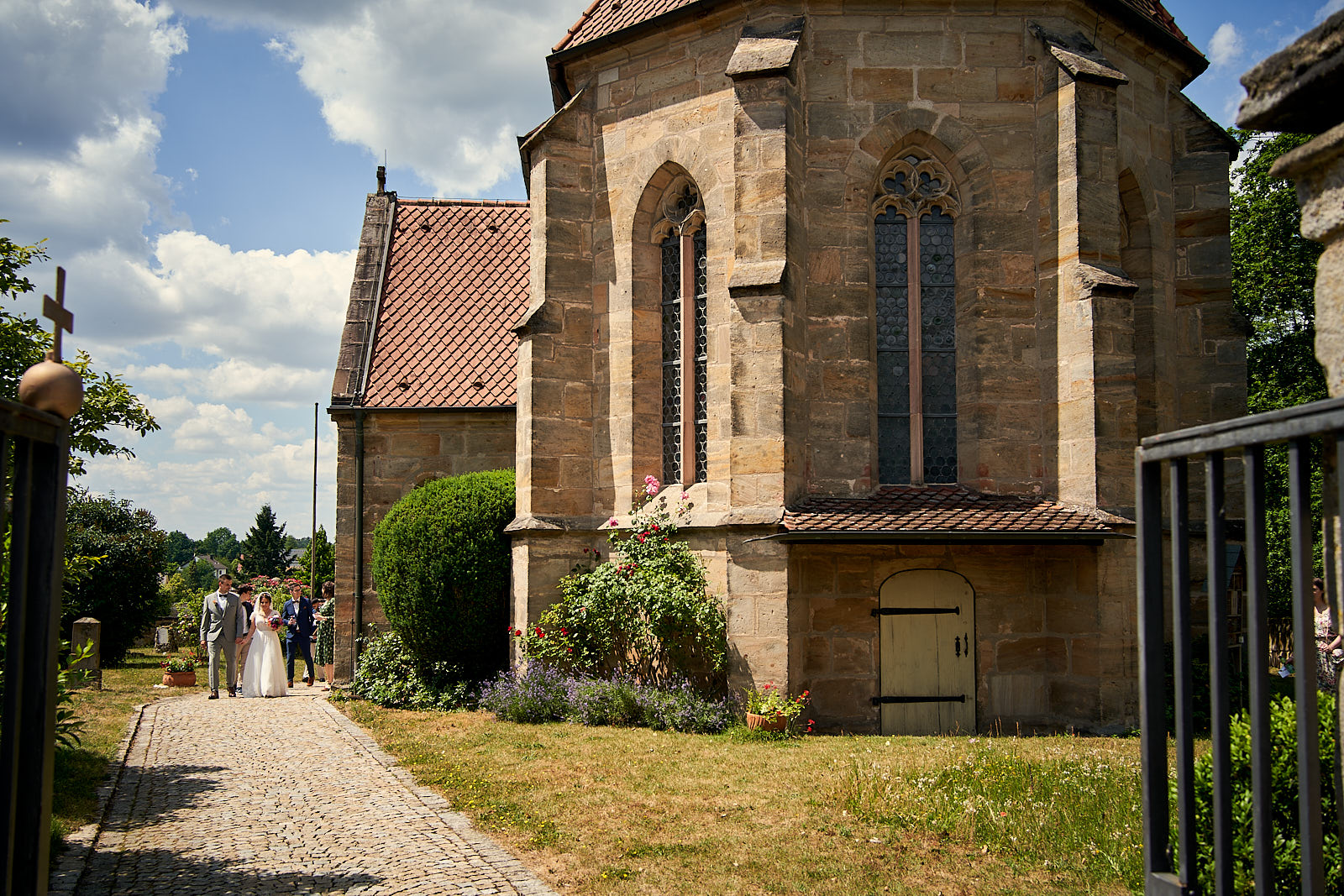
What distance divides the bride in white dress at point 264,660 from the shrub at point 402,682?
1.19 metres

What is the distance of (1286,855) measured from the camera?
4602 millimetres

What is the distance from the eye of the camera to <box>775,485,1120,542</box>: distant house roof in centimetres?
1066

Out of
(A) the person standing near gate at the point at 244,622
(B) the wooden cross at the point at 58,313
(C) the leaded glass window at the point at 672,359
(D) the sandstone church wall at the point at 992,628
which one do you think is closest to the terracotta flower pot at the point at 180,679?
(A) the person standing near gate at the point at 244,622

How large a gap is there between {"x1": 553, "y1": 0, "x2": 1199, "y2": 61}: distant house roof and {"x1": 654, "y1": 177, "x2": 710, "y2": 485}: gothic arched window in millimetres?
2096

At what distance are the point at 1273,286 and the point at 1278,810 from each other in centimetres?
2197

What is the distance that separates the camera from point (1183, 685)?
3.17 meters

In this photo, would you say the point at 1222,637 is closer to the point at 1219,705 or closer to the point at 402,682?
the point at 1219,705

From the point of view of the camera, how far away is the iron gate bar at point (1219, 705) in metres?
2.95

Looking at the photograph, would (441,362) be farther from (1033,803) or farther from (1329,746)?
(1329,746)

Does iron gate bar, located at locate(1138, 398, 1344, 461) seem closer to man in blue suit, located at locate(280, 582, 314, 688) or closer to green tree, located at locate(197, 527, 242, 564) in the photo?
man in blue suit, located at locate(280, 582, 314, 688)

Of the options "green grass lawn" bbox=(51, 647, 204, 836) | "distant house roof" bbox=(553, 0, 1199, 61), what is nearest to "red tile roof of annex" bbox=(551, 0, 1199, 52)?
"distant house roof" bbox=(553, 0, 1199, 61)

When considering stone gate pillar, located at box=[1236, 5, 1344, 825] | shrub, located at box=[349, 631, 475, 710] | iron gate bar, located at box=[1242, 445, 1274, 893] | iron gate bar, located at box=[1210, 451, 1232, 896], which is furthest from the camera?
shrub, located at box=[349, 631, 475, 710]

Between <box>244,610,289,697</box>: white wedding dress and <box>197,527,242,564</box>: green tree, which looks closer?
<box>244,610,289,697</box>: white wedding dress

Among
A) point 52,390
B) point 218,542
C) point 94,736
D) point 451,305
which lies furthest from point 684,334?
point 218,542
